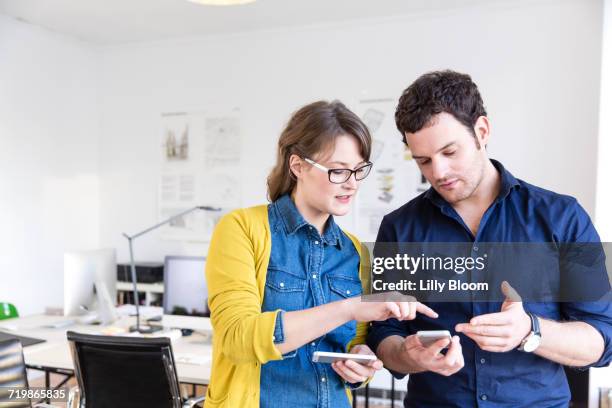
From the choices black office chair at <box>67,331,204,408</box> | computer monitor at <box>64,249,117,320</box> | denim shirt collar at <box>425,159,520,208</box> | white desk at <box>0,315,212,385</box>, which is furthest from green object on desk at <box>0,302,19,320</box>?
denim shirt collar at <box>425,159,520,208</box>

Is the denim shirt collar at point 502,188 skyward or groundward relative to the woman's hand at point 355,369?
skyward

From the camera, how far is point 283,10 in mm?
4676

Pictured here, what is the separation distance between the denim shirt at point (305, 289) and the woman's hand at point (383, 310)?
0.21 metres

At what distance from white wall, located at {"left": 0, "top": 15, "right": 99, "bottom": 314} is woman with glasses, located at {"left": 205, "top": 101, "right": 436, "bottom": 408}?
162 inches

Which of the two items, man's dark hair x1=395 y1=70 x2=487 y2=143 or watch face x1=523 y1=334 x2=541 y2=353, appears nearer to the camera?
watch face x1=523 y1=334 x2=541 y2=353

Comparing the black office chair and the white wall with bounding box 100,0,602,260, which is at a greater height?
the white wall with bounding box 100,0,602,260

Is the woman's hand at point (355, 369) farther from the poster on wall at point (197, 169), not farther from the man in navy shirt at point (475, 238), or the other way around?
the poster on wall at point (197, 169)

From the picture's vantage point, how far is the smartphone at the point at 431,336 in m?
1.16

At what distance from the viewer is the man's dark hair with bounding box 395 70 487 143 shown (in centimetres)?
139

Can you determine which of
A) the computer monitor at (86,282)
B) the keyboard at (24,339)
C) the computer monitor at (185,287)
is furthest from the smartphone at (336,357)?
the computer monitor at (86,282)

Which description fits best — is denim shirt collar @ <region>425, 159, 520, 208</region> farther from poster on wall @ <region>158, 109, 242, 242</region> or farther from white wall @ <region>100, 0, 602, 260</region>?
poster on wall @ <region>158, 109, 242, 242</region>

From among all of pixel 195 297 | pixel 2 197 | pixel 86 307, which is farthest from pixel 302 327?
pixel 2 197

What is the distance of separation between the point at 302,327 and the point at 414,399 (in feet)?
1.36

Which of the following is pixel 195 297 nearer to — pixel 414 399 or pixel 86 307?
pixel 86 307
